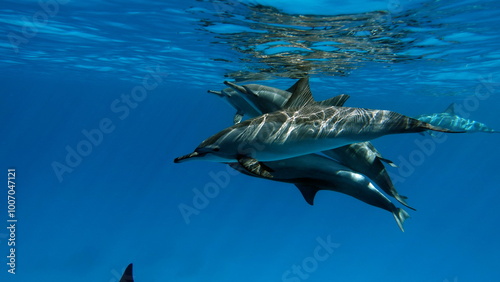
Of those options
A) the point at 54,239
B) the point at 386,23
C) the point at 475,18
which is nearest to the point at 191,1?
the point at 386,23

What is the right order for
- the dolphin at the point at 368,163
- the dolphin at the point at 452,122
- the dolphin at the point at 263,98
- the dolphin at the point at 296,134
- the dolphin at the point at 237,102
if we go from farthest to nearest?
the dolphin at the point at 452,122 → the dolphin at the point at 237,102 → the dolphin at the point at 263,98 → the dolphin at the point at 368,163 → the dolphin at the point at 296,134

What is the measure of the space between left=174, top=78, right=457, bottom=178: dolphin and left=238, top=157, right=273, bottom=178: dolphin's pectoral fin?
0.04 metres

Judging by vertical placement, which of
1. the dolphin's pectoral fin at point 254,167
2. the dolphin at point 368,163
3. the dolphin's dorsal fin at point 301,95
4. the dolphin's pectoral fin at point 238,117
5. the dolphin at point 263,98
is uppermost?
the dolphin's pectoral fin at point 238,117

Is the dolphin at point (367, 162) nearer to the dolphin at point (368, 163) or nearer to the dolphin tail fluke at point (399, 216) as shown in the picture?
the dolphin at point (368, 163)

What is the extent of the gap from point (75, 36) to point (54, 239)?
3735 centimetres

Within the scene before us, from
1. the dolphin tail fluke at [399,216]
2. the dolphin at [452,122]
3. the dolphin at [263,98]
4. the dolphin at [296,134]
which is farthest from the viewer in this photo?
the dolphin at [452,122]

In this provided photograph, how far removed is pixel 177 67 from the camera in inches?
1016

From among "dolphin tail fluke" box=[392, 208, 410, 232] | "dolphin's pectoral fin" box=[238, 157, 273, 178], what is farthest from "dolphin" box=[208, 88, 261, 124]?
"dolphin's pectoral fin" box=[238, 157, 273, 178]

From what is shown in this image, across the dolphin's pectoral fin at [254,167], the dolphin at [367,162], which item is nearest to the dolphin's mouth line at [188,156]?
the dolphin's pectoral fin at [254,167]

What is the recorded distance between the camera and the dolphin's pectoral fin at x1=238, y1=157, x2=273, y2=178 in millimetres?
4566

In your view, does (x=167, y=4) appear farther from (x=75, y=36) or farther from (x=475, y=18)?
(x=475, y=18)

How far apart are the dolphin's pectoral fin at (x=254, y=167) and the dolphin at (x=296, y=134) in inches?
1.5

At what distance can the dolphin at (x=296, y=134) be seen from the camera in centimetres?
502

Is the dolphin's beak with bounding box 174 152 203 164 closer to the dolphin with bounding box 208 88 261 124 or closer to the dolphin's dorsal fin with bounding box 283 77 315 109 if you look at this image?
the dolphin's dorsal fin with bounding box 283 77 315 109
